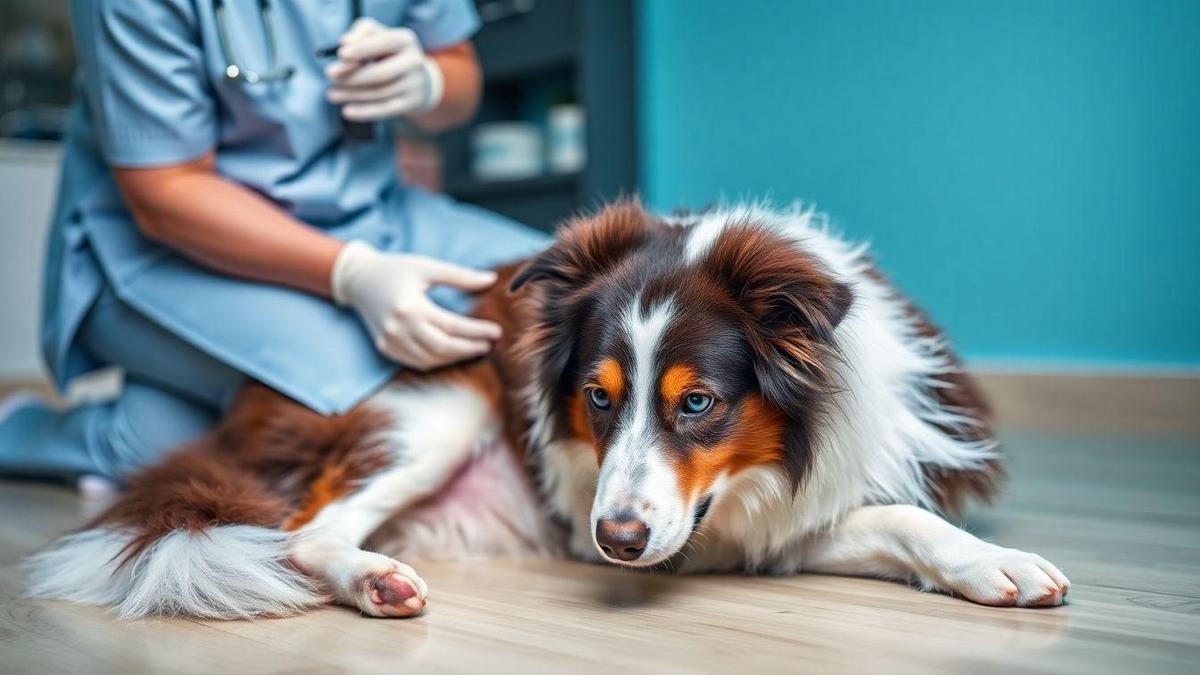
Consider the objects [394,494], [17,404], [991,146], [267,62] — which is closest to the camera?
[394,494]

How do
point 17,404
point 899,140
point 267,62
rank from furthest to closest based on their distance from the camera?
point 899,140 < point 17,404 < point 267,62

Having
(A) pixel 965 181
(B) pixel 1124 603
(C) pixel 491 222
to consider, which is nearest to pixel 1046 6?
(A) pixel 965 181

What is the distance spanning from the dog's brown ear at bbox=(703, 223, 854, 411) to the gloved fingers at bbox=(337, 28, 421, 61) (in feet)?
3.11

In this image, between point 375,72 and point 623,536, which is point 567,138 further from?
point 623,536

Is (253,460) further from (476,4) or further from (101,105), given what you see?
(476,4)

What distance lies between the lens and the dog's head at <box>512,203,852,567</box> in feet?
4.70

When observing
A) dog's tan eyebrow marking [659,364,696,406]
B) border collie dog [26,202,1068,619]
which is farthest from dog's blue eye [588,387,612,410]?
dog's tan eyebrow marking [659,364,696,406]

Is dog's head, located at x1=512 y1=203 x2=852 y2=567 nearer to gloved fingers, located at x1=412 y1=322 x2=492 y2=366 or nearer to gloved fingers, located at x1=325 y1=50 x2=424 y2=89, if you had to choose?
gloved fingers, located at x1=412 y1=322 x2=492 y2=366

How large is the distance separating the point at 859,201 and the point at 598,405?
2243 mm

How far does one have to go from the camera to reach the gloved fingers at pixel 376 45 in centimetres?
208

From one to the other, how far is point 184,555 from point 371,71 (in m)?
1.05

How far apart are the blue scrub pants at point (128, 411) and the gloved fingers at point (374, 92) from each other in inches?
23.2

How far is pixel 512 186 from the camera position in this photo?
4387 millimetres

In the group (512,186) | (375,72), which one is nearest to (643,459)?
(375,72)
